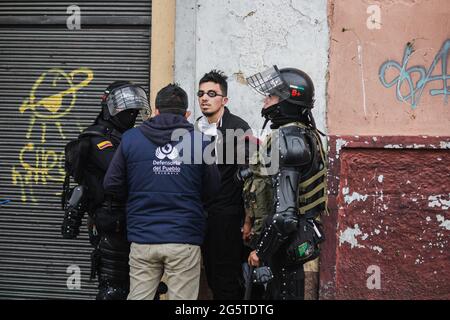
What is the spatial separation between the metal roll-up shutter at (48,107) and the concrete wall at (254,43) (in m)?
0.67

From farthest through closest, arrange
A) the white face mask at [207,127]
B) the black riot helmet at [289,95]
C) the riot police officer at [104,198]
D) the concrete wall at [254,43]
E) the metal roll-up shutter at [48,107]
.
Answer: the metal roll-up shutter at [48,107] → the concrete wall at [254,43] → the white face mask at [207,127] → the riot police officer at [104,198] → the black riot helmet at [289,95]

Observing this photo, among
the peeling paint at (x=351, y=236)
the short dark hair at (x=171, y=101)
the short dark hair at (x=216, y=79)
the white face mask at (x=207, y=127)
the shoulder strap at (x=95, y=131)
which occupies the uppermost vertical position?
the short dark hair at (x=216, y=79)

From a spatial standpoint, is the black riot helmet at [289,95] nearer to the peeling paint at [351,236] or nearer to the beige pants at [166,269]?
the beige pants at [166,269]

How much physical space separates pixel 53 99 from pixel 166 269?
282cm

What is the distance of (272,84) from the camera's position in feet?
17.9

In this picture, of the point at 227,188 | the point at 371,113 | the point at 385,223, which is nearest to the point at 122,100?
the point at 227,188

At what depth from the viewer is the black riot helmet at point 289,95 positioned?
539 centimetres

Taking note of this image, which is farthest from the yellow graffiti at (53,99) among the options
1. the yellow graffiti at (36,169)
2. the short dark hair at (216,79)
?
the short dark hair at (216,79)

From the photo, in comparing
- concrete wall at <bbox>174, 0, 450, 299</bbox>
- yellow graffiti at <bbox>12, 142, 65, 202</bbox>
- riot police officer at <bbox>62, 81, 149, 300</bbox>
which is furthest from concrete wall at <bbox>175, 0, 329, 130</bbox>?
yellow graffiti at <bbox>12, 142, 65, 202</bbox>

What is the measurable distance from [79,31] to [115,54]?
17.0 inches

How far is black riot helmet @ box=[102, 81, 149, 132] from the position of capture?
5809 millimetres

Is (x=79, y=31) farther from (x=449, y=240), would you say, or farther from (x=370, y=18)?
(x=449, y=240)

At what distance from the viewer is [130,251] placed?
18.3 feet

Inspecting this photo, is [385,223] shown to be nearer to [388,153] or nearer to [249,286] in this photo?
[388,153]
